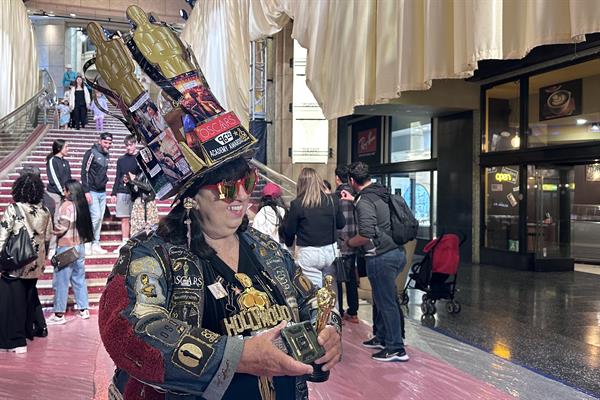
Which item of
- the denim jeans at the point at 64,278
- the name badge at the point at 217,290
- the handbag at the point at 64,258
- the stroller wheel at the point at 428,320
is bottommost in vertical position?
the stroller wheel at the point at 428,320

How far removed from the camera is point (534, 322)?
620 cm

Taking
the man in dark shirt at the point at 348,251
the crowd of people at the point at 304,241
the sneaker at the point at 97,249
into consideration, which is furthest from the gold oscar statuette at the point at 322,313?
the sneaker at the point at 97,249

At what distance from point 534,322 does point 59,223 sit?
17.6ft

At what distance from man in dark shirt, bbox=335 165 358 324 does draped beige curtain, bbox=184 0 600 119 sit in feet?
4.12

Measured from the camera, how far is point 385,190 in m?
4.89

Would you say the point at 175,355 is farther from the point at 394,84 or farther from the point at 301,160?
the point at 301,160

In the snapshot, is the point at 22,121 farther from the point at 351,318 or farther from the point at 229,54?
the point at 351,318

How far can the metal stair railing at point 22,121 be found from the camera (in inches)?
433

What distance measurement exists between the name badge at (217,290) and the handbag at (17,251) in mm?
3819

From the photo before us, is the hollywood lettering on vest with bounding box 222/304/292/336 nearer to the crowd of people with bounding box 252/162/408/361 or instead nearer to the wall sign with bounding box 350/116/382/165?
the crowd of people with bounding box 252/162/408/361

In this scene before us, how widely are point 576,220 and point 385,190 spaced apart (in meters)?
9.76

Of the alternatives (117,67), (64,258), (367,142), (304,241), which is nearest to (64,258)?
(64,258)

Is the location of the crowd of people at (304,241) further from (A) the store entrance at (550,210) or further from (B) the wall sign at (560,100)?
(B) the wall sign at (560,100)

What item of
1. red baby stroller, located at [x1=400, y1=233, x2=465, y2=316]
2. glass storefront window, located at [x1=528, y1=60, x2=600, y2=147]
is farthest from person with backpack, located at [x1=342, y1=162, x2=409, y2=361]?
glass storefront window, located at [x1=528, y1=60, x2=600, y2=147]
